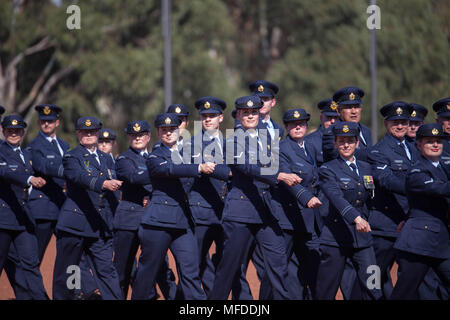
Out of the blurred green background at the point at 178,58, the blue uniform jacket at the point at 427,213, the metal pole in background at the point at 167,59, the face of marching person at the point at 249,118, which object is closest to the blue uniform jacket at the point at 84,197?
the face of marching person at the point at 249,118

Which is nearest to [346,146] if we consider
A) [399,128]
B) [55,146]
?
[399,128]

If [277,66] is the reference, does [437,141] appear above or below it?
below

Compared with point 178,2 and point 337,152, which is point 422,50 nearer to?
point 178,2

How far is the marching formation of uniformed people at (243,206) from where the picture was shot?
666cm

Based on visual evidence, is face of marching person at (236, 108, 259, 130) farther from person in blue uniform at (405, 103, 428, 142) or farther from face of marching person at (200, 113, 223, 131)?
person in blue uniform at (405, 103, 428, 142)

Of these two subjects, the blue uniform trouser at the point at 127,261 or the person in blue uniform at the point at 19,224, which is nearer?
the person in blue uniform at the point at 19,224

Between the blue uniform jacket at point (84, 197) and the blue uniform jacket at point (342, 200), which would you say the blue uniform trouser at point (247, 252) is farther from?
the blue uniform jacket at point (84, 197)

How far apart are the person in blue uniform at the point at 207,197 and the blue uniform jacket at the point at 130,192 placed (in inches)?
21.7

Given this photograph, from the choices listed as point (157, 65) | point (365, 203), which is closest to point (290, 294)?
point (365, 203)

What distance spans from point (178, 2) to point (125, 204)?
62.0 feet

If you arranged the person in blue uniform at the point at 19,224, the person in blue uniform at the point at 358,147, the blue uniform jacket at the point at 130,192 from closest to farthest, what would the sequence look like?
the person in blue uniform at the point at 358,147 → the person in blue uniform at the point at 19,224 → the blue uniform jacket at the point at 130,192

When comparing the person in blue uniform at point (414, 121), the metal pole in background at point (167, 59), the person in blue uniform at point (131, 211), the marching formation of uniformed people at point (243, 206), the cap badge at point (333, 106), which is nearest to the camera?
the marching formation of uniformed people at point (243, 206)

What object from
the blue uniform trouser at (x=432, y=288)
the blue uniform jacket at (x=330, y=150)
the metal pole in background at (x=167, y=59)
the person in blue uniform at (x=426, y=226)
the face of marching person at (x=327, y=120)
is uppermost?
the metal pole in background at (x=167, y=59)
